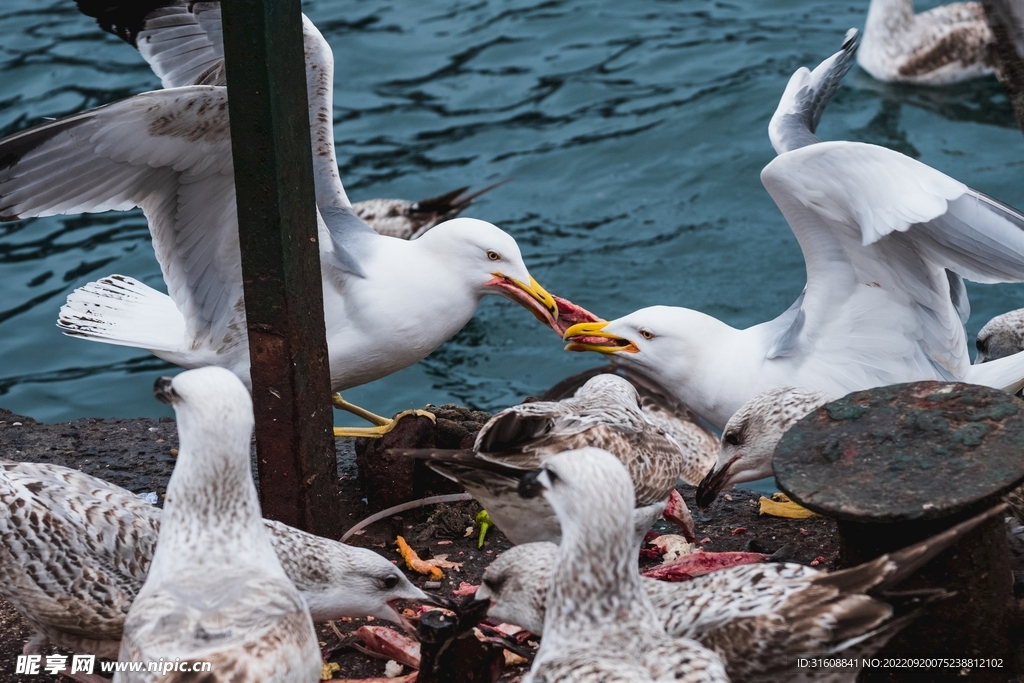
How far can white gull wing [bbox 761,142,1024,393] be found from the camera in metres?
4.44

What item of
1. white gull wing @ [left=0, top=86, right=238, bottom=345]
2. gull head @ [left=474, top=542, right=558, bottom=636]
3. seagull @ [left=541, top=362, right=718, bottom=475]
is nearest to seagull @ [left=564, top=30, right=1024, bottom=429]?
seagull @ [left=541, top=362, right=718, bottom=475]

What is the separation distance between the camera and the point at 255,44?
3.58 meters

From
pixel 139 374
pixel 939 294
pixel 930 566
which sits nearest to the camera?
pixel 930 566

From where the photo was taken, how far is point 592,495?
118 inches

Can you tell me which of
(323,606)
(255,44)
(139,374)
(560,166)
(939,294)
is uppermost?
(255,44)

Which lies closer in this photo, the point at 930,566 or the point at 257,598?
the point at 257,598

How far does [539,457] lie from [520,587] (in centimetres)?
56

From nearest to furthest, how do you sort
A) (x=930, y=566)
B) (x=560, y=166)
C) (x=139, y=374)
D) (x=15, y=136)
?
(x=930, y=566), (x=15, y=136), (x=139, y=374), (x=560, y=166)

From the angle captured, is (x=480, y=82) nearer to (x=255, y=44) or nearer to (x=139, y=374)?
(x=139, y=374)

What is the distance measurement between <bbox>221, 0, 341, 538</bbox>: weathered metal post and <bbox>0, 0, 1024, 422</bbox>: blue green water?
3958 millimetres

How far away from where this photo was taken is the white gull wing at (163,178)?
14.0 ft

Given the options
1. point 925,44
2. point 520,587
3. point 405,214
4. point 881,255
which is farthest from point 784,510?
point 925,44

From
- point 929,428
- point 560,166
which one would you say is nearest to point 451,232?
point 929,428

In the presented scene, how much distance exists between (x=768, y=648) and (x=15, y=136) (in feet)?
9.69
